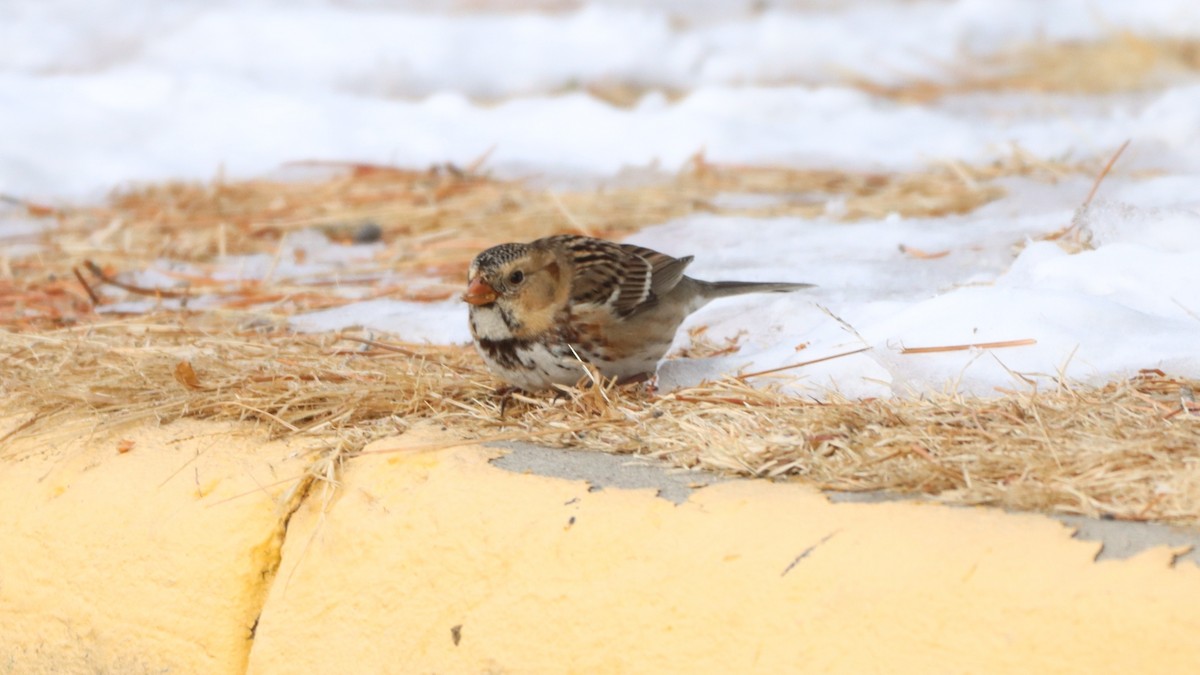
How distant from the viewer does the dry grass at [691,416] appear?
2150 mm

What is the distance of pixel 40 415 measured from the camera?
3.17m

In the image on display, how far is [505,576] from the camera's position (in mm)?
2348

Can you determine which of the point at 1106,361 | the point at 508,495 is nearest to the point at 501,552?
the point at 508,495

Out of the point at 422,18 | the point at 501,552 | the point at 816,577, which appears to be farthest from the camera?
the point at 422,18

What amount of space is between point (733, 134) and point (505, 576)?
5.12 metres

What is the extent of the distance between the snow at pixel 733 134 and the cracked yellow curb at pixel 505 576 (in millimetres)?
757

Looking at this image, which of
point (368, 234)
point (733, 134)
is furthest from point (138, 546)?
point (733, 134)

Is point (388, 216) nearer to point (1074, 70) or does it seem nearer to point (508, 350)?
point (508, 350)

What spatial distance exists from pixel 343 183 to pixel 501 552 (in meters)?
4.49

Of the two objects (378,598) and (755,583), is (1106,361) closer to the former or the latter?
(755,583)

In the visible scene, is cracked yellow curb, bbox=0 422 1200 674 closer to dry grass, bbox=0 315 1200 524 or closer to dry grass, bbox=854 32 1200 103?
dry grass, bbox=0 315 1200 524

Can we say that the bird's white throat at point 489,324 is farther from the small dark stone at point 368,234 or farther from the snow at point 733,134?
the small dark stone at point 368,234

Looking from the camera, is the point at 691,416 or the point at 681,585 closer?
the point at 681,585

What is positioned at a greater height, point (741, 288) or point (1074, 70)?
point (741, 288)
